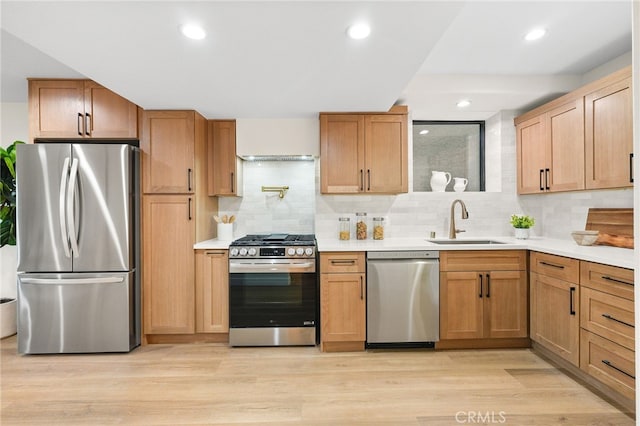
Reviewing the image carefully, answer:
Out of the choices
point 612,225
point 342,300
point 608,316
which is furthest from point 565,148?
point 342,300

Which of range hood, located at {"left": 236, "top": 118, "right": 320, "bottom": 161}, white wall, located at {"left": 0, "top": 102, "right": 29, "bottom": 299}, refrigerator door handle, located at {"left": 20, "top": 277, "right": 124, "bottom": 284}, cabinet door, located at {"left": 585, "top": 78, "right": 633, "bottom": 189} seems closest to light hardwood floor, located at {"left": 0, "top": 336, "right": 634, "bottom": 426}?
refrigerator door handle, located at {"left": 20, "top": 277, "right": 124, "bottom": 284}

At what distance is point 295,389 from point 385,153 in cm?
223

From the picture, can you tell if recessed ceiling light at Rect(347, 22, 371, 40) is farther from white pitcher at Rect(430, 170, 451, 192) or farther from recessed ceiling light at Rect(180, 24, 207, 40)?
white pitcher at Rect(430, 170, 451, 192)

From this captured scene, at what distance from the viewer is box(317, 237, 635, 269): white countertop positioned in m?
2.17

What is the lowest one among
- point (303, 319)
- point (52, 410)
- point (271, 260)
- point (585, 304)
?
point (52, 410)

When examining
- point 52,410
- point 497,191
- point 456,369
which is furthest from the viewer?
point 497,191

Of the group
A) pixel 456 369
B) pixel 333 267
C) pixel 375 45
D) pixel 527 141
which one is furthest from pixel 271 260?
pixel 527 141

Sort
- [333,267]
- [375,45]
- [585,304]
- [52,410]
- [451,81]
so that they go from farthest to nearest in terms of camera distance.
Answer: [451,81], [333,267], [585,304], [52,410], [375,45]

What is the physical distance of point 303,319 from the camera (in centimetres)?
308

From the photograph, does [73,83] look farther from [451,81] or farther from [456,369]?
[456,369]

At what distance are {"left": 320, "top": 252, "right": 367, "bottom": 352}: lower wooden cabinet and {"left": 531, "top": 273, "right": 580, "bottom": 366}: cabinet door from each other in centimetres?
143

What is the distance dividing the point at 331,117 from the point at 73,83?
7.72 ft

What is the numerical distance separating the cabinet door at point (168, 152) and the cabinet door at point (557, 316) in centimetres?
316

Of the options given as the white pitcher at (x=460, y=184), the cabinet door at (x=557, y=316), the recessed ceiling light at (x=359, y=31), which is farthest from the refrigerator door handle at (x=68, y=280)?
the cabinet door at (x=557, y=316)
